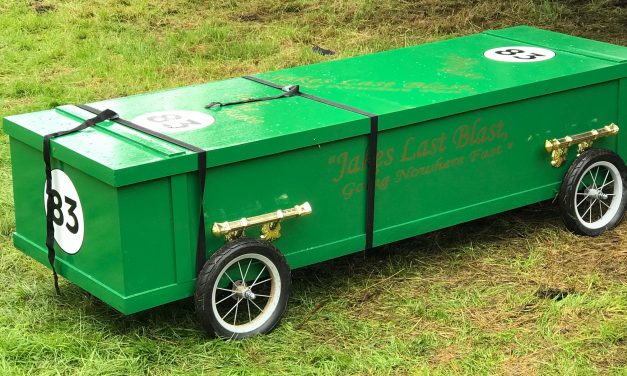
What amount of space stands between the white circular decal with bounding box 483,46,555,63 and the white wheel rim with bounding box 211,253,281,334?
1.68 m

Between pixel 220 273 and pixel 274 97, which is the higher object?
pixel 274 97

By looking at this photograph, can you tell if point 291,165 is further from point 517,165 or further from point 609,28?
point 609,28

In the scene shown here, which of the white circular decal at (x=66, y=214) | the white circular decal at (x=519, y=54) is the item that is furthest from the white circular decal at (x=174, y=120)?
the white circular decal at (x=519, y=54)

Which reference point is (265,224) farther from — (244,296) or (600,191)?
(600,191)

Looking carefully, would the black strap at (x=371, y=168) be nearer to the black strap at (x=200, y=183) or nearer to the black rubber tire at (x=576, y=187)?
the black strap at (x=200, y=183)

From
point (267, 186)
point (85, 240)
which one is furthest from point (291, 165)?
point (85, 240)

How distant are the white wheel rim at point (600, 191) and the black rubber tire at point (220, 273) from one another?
160cm

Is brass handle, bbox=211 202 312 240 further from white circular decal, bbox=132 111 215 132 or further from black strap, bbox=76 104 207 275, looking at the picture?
white circular decal, bbox=132 111 215 132

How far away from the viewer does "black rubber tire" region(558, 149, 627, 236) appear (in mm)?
5152

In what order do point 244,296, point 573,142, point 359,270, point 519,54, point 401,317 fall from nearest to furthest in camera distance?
1. point 244,296
2. point 401,317
3. point 359,270
4. point 573,142
5. point 519,54

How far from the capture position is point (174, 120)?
→ 178 inches

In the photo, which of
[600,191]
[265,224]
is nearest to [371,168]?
[265,224]

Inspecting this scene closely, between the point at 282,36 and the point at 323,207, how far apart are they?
411 cm

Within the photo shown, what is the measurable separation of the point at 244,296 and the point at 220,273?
0.19 meters
